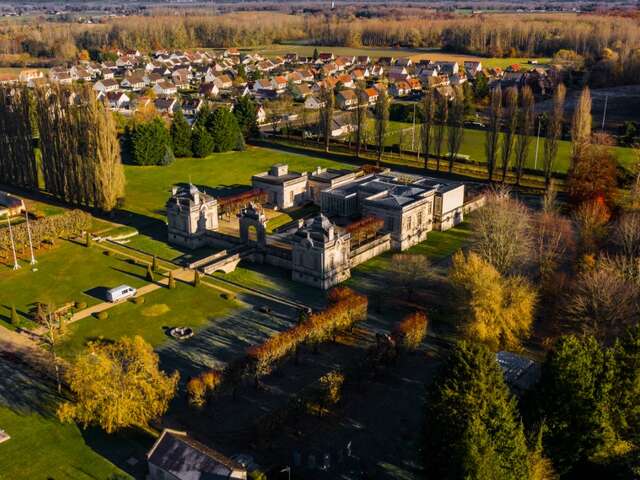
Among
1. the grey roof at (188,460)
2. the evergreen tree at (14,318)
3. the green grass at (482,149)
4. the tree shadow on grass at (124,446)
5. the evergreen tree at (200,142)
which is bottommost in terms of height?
the tree shadow on grass at (124,446)

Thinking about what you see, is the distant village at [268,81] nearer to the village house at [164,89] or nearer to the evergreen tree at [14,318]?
the village house at [164,89]

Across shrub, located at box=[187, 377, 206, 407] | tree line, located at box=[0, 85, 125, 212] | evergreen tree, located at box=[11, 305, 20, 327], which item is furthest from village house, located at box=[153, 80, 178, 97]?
shrub, located at box=[187, 377, 206, 407]

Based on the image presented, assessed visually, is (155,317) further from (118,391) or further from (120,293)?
(118,391)

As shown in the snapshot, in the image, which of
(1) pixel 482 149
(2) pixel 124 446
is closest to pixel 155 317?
(2) pixel 124 446

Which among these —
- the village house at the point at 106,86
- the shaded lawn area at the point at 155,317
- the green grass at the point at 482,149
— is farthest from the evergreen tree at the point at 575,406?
the village house at the point at 106,86

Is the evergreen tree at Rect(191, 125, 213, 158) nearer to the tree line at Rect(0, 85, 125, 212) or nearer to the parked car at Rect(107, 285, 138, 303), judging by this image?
the tree line at Rect(0, 85, 125, 212)

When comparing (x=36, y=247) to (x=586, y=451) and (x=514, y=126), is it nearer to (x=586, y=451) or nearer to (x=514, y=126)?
(x=586, y=451)

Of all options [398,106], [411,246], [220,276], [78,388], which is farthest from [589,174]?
[398,106]
